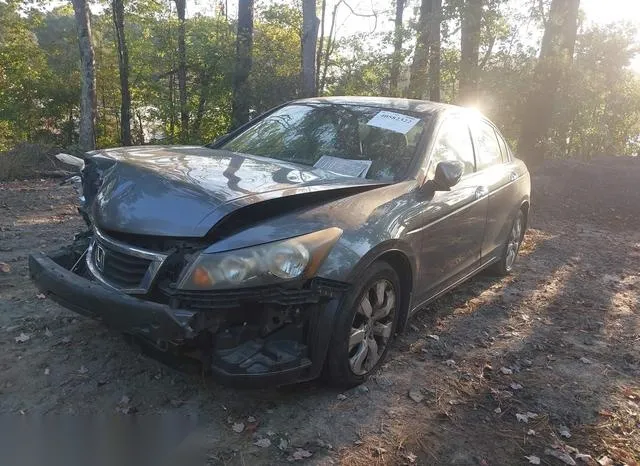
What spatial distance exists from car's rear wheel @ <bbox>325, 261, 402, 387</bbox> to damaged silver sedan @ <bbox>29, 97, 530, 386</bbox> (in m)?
0.01

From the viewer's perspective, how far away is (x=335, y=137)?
4172 mm

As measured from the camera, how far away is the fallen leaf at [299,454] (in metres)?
2.70

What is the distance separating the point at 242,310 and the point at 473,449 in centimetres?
144

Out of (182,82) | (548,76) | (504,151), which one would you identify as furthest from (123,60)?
(504,151)

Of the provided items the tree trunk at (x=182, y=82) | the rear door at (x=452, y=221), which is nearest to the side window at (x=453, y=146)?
the rear door at (x=452, y=221)

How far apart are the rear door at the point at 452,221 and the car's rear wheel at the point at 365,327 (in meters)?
0.39

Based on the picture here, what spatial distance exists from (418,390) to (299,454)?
3.34ft

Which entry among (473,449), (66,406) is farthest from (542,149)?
(66,406)

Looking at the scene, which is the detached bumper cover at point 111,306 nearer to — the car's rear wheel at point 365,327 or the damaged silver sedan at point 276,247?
the damaged silver sedan at point 276,247

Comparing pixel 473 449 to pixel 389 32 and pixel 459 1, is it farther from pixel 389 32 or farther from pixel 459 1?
pixel 389 32

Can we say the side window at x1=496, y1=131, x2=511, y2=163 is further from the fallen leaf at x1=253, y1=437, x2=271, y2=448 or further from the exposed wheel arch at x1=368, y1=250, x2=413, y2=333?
the fallen leaf at x1=253, y1=437, x2=271, y2=448

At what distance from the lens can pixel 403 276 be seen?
3555 mm

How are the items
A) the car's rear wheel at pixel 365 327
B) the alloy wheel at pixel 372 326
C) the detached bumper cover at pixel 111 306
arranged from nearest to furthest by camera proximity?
the detached bumper cover at pixel 111 306 < the car's rear wheel at pixel 365 327 < the alloy wheel at pixel 372 326

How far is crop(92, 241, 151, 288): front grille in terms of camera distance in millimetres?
2833
